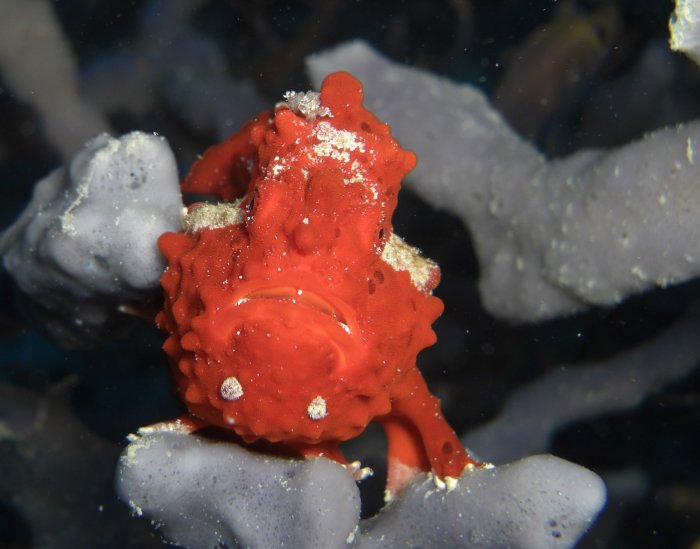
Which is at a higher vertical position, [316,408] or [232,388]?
[232,388]

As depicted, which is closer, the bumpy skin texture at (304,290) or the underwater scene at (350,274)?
the bumpy skin texture at (304,290)

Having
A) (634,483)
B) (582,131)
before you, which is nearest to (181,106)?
(582,131)

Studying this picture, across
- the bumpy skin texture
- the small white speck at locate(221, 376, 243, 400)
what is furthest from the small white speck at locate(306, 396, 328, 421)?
the small white speck at locate(221, 376, 243, 400)

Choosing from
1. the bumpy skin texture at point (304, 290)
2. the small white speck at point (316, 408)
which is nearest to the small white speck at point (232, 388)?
the bumpy skin texture at point (304, 290)

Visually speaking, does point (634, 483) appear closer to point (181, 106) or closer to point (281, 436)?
point (281, 436)

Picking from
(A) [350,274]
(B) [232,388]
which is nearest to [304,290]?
(A) [350,274]

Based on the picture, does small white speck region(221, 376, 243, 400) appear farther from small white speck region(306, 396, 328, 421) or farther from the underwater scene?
small white speck region(306, 396, 328, 421)

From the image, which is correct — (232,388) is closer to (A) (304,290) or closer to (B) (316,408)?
(B) (316,408)

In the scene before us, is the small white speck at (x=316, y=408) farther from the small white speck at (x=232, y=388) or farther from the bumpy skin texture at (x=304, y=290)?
the small white speck at (x=232, y=388)
